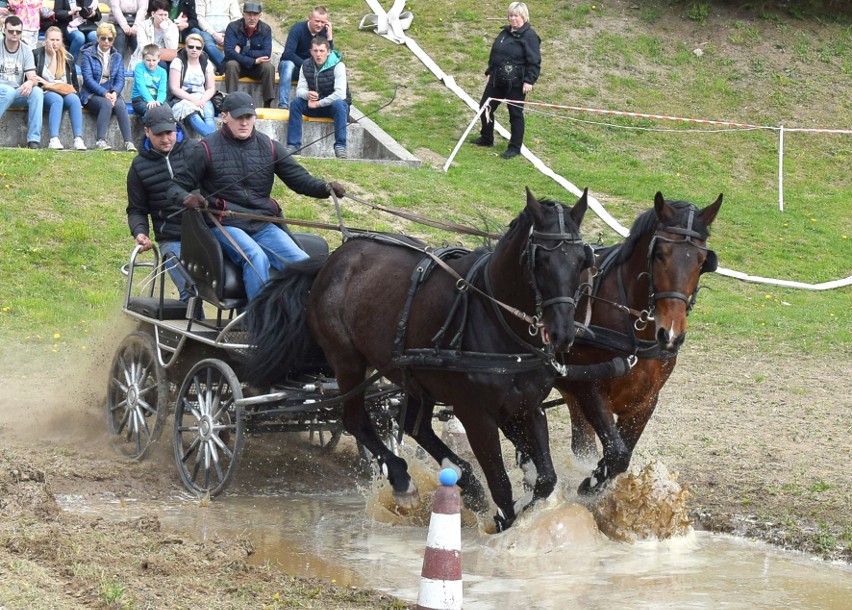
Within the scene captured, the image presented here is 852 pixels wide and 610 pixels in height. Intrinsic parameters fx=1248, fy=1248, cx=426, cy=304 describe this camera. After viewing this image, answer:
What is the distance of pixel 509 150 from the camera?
53.8ft

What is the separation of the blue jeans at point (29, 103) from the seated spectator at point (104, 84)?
0.56m

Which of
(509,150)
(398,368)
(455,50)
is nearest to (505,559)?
(398,368)

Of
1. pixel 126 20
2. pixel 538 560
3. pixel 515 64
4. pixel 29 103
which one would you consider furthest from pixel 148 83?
pixel 538 560

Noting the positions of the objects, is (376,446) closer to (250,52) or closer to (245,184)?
(245,184)

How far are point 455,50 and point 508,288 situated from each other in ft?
46.1

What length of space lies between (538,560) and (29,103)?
9415mm

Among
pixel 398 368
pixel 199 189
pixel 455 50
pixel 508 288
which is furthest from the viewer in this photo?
pixel 455 50

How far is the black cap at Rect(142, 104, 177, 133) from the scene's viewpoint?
8250 mm

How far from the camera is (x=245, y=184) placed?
7.74m

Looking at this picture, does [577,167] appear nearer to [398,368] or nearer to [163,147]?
[163,147]

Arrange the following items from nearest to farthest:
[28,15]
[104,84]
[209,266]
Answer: [209,266]
[104,84]
[28,15]

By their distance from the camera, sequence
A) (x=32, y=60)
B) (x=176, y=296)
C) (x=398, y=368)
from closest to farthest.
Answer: (x=398, y=368) < (x=176, y=296) < (x=32, y=60)

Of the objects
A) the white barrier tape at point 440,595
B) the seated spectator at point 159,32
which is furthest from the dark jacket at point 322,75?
the white barrier tape at point 440,595

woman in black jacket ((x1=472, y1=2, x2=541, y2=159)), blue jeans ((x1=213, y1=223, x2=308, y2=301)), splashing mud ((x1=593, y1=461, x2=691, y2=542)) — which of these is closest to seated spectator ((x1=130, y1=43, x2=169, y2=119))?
woman in black jacket ((x1=472, y1=2, x2=541, y2=159))
